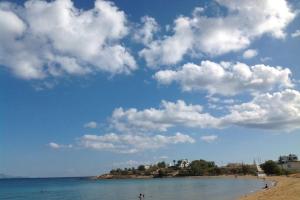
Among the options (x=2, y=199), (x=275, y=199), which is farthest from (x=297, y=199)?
(x=2, y=199)

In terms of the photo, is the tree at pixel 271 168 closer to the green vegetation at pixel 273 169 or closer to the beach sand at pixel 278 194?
the green vegetation at pixel 273 169

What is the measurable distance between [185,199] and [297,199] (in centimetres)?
2223

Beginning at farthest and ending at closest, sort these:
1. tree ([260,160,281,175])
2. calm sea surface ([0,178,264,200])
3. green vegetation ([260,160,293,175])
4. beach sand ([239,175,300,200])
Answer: tree ([260,160,281,175])
green vegetation ([260,160,293,175])
calm sea surface ([0,178,264,200])
beach sand ([239,175,300,200])

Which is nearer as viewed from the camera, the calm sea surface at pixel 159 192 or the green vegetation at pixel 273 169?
the calm sea surface at pixel 159 192

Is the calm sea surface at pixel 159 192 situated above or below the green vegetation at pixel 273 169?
below

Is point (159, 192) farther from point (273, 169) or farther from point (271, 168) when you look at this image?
point (271, 168)

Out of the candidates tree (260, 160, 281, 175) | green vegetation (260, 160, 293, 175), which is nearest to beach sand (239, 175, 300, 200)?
green vegetation (260, 160, 293, 175)

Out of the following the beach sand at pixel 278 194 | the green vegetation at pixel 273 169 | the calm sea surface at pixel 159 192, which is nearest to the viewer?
the beach sand at pixel 278 194

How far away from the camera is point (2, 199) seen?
99.8 meters

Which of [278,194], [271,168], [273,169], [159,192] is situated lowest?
[159,192]

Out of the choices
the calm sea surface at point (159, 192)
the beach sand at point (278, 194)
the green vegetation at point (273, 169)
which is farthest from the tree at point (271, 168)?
the beach sand at point (278, 194)

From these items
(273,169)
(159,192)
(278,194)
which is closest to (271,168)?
(273,169)

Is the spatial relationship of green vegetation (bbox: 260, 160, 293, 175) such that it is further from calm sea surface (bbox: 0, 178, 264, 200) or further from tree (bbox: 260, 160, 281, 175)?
calm sea surface (bbox: 0, 178, 264, 200)

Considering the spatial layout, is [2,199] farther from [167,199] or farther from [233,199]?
[233,199]
